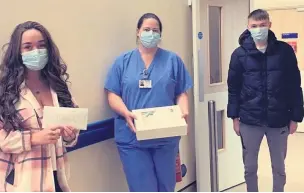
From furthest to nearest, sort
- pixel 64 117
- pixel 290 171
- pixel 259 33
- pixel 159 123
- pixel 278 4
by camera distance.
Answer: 1. pixel 278 4
2. pixel 290 171
3. pixel 259 33
4. pixel 159 123
5. pixel 64 117

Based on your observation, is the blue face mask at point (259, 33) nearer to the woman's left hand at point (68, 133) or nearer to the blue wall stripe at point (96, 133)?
the blue wall stripe at point (96, 133)

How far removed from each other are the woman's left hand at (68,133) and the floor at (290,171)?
2.16 metres

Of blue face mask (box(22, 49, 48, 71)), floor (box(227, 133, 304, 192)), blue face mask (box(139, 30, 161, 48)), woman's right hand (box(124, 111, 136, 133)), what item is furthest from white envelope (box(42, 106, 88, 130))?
floor (box(227, 133, 304, 192))

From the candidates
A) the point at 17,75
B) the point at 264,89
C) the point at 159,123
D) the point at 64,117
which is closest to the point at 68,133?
the point at 64,117

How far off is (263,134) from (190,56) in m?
1.03

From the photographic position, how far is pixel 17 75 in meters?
1.62

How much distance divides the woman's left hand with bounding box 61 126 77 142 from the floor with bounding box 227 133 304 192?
7.08 feet

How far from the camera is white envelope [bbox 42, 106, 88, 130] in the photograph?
1612 millimetres

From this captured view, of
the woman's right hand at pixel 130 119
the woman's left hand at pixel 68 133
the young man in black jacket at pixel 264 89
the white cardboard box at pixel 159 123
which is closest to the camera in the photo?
the woman's left hand at pixel 68 133

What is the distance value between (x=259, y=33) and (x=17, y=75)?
155cm

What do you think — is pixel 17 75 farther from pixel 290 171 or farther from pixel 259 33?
pixel 290 171

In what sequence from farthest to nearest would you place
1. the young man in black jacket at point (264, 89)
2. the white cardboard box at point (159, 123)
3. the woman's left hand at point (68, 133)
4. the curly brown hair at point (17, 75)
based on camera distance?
the young man in black jacket at point (264, 89)
the white cardboard box at point (159, 123)
the woman's left hand at point (68, 133)
the curly brown hair at point (17, 75)

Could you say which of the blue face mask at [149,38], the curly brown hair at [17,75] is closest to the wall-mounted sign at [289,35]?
the blue face mask at [149,38]

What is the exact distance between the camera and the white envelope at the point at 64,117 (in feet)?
5.29
